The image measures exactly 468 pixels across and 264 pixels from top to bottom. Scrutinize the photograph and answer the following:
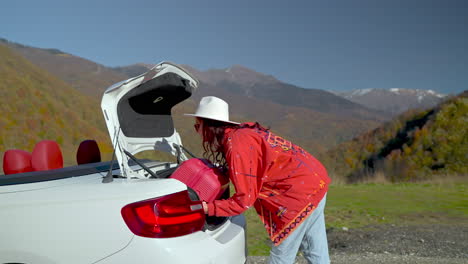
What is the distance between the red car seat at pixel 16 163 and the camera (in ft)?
11.0

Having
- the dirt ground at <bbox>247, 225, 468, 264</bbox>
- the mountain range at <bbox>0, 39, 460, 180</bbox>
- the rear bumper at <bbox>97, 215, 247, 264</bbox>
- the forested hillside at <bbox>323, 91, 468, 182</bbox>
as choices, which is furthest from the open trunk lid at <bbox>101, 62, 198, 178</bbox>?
the forested hillside at <bbox>323, 91, 468, 182</bbox>

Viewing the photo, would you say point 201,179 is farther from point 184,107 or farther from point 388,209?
point 184,107

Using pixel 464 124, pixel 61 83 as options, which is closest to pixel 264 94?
pixel 61 83

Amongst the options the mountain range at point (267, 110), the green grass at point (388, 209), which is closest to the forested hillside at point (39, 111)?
the mountain range at point (267, 110)

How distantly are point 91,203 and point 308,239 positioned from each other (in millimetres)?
1394

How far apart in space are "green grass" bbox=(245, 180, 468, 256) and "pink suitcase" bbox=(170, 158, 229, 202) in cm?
332

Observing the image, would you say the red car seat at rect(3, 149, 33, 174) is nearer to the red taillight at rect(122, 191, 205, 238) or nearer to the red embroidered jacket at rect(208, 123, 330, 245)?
the red taillight at rect(122, 191, 205, 238)

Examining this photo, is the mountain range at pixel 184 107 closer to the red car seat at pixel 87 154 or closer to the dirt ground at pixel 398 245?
the red car seat at pixel 87 154

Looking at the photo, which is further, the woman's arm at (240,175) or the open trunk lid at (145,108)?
the open trunk lid at (145,108)

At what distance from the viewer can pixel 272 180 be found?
7.83 feet

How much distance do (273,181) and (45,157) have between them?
6.74 ft

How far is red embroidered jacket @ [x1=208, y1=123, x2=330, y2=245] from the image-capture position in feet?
7.22

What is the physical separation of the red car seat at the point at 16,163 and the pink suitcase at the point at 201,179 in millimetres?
1771

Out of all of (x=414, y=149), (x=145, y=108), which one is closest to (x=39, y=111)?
(x=414, y=149)
